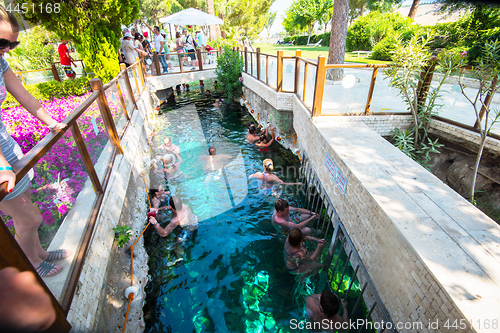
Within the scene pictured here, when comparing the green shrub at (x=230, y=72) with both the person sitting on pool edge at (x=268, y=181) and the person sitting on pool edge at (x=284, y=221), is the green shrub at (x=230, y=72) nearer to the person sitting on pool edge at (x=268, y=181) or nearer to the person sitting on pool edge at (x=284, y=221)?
the person sitting on pool edge at (x=268, y=181)

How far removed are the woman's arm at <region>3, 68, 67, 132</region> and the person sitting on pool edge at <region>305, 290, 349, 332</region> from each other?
12.0 ft

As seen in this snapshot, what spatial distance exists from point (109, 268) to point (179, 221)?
203 cm

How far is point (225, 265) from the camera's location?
4.49 metres

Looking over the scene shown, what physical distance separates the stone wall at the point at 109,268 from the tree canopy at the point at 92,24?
592cm

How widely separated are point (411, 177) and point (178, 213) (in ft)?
14.1

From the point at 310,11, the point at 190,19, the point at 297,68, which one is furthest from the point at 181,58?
the point at 310,11

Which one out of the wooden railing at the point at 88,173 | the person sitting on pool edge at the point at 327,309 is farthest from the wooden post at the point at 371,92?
the wooden railing at the point at 88,173

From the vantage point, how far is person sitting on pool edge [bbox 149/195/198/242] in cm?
492

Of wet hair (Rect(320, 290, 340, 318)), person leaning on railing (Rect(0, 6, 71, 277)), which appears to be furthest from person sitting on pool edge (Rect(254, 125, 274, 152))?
person leaning on railing (Rect(0, 6, 71, 277))

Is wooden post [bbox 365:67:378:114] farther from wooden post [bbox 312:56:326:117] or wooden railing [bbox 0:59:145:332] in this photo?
wooden railing [bbox 0:59:145:332]

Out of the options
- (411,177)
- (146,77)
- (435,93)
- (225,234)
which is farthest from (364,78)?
(146,77)

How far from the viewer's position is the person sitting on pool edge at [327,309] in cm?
292

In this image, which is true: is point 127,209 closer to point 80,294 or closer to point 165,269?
point 165,269

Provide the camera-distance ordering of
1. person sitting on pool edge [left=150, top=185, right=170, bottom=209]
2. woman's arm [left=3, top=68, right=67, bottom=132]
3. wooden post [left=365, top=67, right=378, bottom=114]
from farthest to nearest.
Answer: person sitting on pool edge [left=150, top=185, right=170, bottom=209] < wooden post [left=365, top=67, right=378, bottom=114] < woman's arm [left=3, top=68, right=67, bottom=132]
